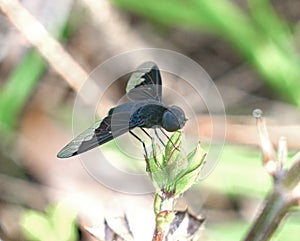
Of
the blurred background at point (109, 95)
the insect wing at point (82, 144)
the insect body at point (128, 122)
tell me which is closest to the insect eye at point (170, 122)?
the insect body at point (128, 122)

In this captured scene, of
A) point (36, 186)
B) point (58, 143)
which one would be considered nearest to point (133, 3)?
point (58, 143)

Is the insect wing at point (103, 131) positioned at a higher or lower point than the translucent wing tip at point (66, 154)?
higher

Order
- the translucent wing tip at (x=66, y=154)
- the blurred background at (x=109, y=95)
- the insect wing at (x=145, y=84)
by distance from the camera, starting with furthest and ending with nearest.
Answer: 1. the blurred background at (x=109, y=95)
2. the insect wing at (x=145, y=84)
3. the translucent wing tip at (x=66, y=154)

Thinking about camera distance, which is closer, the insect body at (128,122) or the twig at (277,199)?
the insect body at (128,122)

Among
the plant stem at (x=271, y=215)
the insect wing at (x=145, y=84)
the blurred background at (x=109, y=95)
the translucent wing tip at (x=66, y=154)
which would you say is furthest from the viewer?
the blurred background at (x=109, y=95)

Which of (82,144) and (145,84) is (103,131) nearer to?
(82,144)

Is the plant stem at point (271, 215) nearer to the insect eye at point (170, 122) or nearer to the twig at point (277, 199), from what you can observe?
the twig at point (277, 199)

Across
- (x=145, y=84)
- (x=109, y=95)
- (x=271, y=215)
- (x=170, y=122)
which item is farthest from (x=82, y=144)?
(x=109, y=95)
